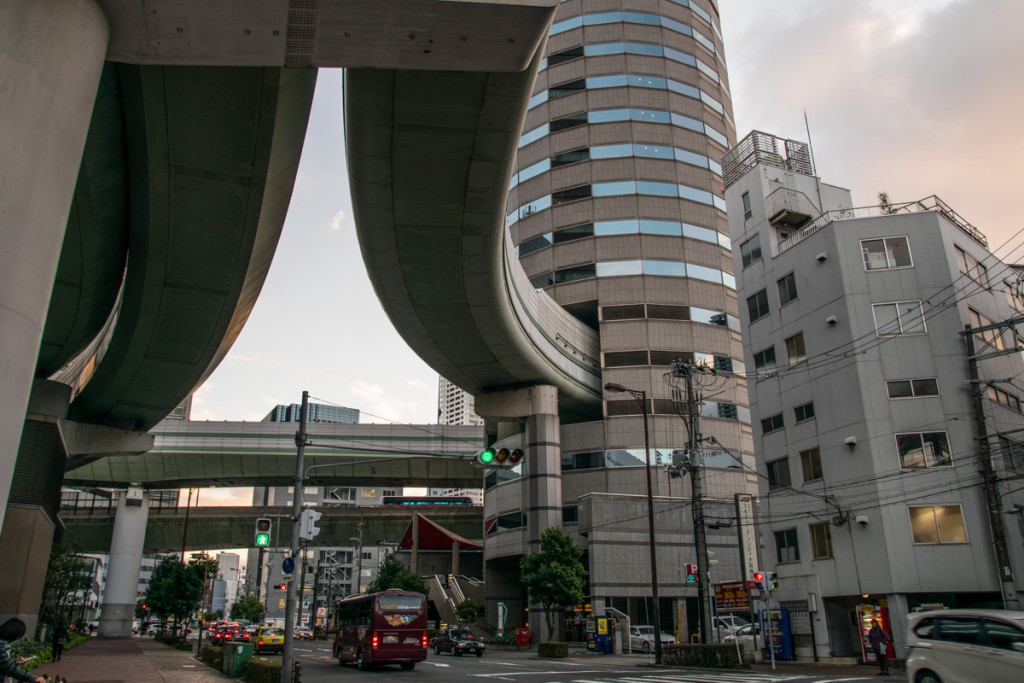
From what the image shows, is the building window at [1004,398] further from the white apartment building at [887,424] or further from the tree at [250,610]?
the tree at [250,610]

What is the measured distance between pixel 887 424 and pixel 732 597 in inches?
397

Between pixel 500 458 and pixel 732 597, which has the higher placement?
pixel 500 458

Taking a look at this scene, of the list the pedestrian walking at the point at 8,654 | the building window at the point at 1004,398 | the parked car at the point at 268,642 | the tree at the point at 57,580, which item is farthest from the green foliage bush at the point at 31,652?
the building window at the point at 1004,398

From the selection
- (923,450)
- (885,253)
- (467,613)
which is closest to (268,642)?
(467,613)

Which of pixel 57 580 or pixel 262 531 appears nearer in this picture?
pixel 262 531

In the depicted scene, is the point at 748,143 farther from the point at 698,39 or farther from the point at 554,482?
the point at 698,39

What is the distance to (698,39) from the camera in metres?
72.2

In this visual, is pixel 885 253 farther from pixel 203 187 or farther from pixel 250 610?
pixel 250 610

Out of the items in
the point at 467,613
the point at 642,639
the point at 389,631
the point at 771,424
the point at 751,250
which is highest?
the point at 751,250

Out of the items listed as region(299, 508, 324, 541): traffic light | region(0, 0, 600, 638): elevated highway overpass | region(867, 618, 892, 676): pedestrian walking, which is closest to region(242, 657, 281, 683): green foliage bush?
region(299, 508, 324, 541): traffic light

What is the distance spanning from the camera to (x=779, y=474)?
120 feet

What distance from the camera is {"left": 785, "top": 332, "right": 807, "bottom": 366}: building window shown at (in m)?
36.0

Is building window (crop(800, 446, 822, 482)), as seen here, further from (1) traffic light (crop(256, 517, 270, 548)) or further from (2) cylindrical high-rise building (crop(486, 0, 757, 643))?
(1) traffic light (crop(256, 517, 270, 548))

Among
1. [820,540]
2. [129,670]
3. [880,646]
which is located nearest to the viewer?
[880,646]
